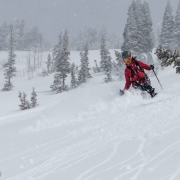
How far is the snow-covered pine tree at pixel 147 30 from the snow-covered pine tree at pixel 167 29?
239 cm

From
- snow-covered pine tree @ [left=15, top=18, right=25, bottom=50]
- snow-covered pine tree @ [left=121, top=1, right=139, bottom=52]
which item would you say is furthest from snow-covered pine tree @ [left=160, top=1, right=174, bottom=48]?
snow-covered pine tree @ [left=15, top=18, right=25, bottom=50]

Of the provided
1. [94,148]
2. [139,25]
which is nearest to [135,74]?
[94,148]

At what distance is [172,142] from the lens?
14.9 feet

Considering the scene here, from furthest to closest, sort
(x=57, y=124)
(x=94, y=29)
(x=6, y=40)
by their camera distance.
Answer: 1. (x=94, y=29)
2. (x=6, y=40)
3. (x=57, y=124)

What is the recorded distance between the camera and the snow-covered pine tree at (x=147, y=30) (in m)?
46.0

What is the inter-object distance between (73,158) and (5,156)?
197 cm

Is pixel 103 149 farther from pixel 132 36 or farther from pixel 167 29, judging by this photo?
pixel 167 29

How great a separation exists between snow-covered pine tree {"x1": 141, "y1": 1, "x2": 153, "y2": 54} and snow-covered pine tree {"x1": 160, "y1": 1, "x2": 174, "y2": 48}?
94.1 inches

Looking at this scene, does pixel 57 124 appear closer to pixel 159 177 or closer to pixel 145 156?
pixel 145 156

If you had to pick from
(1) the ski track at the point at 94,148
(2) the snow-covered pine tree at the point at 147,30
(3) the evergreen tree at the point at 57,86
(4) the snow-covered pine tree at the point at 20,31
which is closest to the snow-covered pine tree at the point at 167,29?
(2) the snow-covered pine tree at the point at 147,30

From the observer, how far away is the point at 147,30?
47.1 m

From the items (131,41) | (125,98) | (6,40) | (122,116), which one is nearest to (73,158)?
(122,116)

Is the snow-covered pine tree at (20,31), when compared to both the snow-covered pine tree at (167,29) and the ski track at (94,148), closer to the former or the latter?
the snow-covered pine tree at (167,29)

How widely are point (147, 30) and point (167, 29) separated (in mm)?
3681
